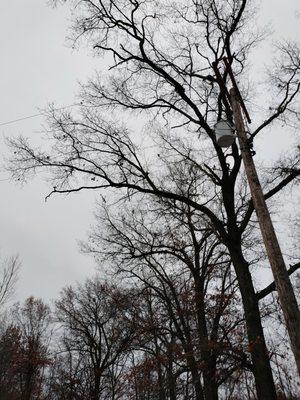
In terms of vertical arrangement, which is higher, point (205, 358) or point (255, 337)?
point (205, 358)

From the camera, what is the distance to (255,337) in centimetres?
917

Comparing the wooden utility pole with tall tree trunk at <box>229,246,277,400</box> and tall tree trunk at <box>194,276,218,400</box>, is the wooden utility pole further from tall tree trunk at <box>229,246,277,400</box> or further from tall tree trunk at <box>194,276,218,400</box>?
tall tree trunk at <box>194,276,218,400</box>

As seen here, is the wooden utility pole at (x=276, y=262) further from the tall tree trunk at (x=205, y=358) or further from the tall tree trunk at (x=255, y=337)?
the tall tree trunk at (x=205, y=358)

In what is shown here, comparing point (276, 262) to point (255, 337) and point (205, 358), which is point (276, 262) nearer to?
point (255, 337)

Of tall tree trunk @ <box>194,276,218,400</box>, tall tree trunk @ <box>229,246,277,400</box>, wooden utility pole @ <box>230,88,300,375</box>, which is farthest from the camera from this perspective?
tall tree trunk @ <box>194,276,218,400</box>

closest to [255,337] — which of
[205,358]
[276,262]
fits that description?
[276,262]

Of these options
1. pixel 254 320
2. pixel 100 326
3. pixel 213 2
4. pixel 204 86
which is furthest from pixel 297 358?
pixel 100 326

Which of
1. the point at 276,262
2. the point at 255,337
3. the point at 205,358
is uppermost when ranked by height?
the point at 205,358

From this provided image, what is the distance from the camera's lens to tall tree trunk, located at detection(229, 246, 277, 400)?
871cm

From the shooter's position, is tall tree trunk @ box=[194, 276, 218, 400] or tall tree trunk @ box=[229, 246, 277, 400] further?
tall tree trunk @ box=[194, 276, 218, 400]

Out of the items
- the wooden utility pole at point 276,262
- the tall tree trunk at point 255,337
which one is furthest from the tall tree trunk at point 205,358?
the wooden utility pole at point 276,262

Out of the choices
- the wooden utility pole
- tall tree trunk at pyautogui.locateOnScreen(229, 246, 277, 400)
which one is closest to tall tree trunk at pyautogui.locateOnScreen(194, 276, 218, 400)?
tall tree trunk at pyautogui.locateOnScreen(229, 246, 277, 400)

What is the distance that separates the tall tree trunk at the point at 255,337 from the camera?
871 cm

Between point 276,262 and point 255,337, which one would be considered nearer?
point 276,262
